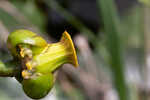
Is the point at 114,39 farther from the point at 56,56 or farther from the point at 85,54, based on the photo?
the point at 85,54

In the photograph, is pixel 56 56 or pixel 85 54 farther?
pixel 85 54

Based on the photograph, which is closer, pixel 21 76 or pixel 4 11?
pixel 21 76

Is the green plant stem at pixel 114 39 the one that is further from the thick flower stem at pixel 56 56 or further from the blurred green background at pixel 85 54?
the blurred green background at pixel 85 54

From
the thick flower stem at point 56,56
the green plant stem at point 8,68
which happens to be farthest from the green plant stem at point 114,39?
the green plant stem at point 8,68

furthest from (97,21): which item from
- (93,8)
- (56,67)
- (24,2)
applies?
(56,67)

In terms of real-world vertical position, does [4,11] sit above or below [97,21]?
above

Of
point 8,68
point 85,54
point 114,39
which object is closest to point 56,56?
point 8,68

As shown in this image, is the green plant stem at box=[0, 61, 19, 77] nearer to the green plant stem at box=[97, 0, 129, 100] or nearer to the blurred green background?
the green plant stem at box=[97, 0, 129, 100]

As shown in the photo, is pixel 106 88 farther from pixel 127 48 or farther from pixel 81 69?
pixel 127 48
